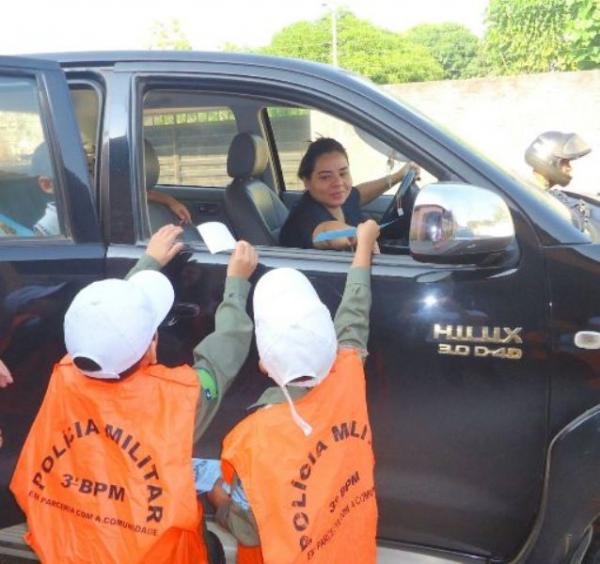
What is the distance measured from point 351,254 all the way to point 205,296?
1.51 ft

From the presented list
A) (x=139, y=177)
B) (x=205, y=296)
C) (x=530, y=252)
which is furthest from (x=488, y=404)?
(x=139, y=177)

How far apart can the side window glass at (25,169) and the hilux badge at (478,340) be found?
1206 mm

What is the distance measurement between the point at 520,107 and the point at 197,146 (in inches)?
460

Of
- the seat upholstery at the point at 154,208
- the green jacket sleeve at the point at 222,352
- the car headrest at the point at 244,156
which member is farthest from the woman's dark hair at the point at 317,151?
the green jacket sleeve at the point at 222,352

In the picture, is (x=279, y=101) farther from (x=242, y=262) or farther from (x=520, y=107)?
(x=520, y=107)

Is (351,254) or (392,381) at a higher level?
(351,254)

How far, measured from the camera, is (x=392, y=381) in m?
2.24

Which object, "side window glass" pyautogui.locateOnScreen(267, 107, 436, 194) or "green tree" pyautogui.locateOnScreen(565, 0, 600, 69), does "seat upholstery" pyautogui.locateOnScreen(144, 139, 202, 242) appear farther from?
"green tree" pyautogui.locateOnScreen(565, 0, 600, 69)

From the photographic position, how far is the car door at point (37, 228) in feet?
7.57

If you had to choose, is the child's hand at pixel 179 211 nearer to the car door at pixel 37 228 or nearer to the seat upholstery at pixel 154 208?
the seat upholstery at pixel 154 208

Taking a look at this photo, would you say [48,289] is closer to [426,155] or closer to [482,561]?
[426,155]

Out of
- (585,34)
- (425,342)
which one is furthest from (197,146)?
(585,34)

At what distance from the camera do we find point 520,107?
14781 mm

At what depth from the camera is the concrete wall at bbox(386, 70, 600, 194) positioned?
1418 cm
